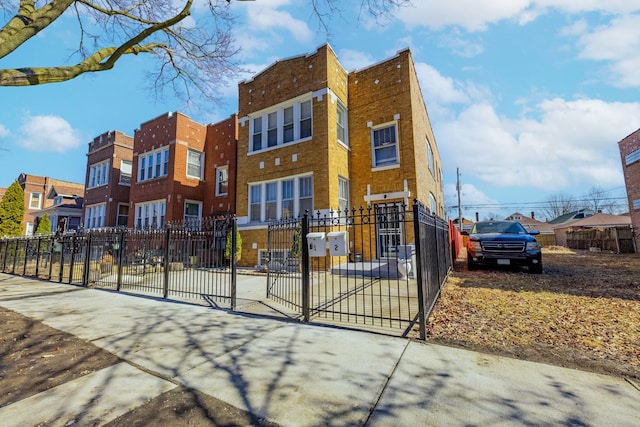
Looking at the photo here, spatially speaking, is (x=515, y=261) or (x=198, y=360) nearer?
(x=198, y=360)

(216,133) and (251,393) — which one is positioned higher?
(216,133)

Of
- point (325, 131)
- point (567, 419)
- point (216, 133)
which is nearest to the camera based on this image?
point (567, 419)

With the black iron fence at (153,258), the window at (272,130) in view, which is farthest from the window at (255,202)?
the black iron fence at (153,258)

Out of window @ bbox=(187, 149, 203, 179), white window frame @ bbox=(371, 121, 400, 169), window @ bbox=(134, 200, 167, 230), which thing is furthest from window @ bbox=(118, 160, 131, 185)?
white window frame @ bbox=(371, 121, 400, 169)

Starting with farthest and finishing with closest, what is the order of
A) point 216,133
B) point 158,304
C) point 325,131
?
point 216,133
point 325,131
point 158,304

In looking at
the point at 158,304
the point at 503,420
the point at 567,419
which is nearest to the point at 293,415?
the point at 503,420

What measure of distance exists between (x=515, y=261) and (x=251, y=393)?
975 cm

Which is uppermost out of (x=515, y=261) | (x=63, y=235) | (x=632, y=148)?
(x=632, y=148)

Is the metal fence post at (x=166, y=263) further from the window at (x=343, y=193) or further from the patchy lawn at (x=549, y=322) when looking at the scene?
the window at (x=343, y=193)

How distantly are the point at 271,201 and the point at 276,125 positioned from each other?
3845 mm

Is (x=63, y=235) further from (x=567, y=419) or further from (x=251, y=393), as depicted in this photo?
(x=567, y=419)

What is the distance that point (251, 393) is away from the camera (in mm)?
2738

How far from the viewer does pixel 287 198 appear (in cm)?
1314

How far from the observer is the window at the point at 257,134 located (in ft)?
47.8
